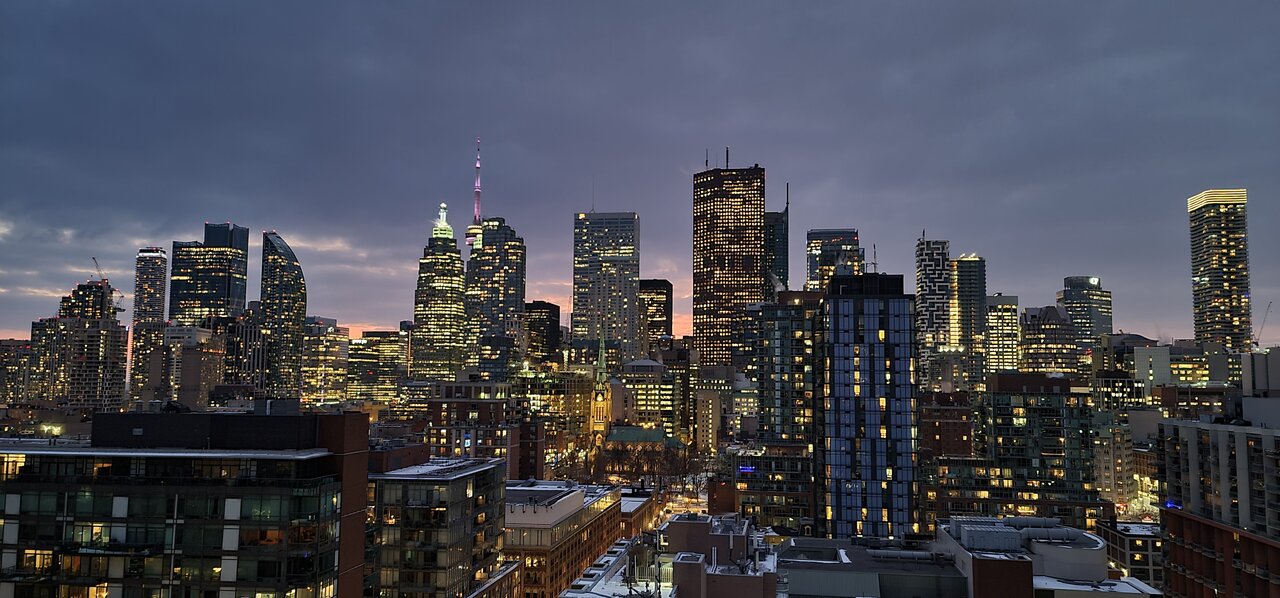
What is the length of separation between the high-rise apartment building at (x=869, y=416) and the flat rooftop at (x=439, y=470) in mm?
67644

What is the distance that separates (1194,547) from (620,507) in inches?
3973

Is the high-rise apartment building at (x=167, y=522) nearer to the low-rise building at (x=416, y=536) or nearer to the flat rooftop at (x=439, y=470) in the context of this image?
the low-rise building at (x=416, y=536)

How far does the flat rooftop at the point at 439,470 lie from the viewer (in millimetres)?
82812

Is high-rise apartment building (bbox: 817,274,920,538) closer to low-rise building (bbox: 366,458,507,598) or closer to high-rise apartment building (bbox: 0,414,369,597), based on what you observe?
low-rise building (bbox: 366,458,507,598)

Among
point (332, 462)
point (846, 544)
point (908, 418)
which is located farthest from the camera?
point (908, 418)

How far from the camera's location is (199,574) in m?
61.0

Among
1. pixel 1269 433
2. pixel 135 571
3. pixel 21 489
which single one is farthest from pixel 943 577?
pixel 21 489

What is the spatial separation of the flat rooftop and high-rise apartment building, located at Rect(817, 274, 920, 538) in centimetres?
6764

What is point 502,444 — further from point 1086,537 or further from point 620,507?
point 1086,537

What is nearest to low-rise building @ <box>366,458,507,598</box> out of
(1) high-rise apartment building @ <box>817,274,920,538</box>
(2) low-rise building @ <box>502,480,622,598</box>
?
(2) low-rise building @ <box>502,480,622,598</box>

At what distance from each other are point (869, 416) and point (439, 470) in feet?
264

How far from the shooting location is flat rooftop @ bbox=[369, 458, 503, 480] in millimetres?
82812

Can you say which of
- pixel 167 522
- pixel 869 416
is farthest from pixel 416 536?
pixel 869 416

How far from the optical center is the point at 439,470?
3511 inches
